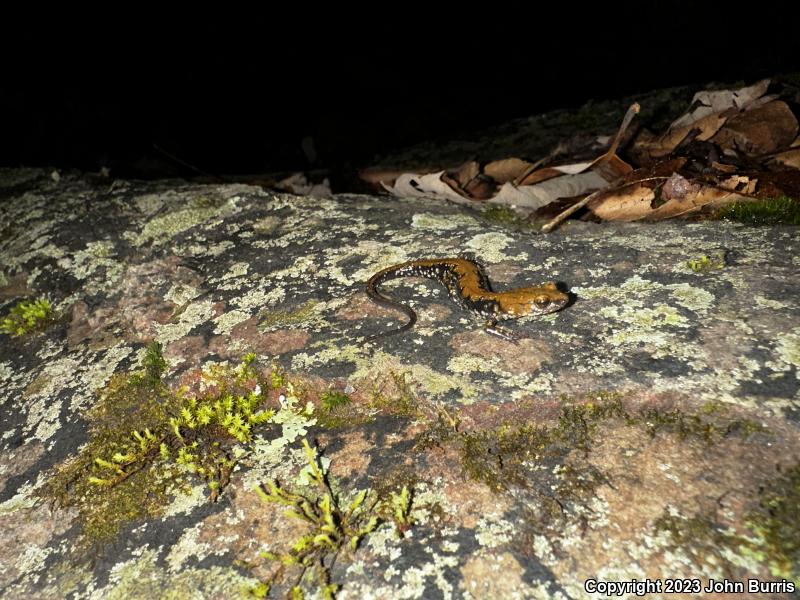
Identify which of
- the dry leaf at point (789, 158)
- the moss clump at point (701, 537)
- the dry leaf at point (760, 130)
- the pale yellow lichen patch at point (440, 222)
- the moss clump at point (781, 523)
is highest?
the dry leaf at point (760, 130)

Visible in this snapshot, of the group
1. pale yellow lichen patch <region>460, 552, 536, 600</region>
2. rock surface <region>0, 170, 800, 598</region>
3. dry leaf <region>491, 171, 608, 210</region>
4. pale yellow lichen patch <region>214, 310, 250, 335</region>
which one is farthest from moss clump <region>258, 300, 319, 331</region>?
dry leaf <region>491, 171, 608, 210</region>

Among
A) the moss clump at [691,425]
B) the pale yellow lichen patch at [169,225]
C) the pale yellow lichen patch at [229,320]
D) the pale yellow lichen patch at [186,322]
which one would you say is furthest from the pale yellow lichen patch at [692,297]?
the pale yellow lichen patch at [169,225]

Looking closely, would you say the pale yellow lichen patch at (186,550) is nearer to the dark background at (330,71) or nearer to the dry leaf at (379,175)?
the dry leaf at (379,175)

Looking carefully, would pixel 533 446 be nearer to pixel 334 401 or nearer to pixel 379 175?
pixel 334 401

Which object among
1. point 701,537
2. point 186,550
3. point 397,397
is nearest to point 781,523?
point 701,537

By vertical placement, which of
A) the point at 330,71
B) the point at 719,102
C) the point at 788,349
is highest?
the point at 719,102

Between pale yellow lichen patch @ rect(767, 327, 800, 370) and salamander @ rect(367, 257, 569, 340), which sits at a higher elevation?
pale yellow lichen patch @ rect(767, 327, 800, 370)

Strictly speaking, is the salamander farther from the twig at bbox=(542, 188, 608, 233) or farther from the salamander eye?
the twig at bbox=(542, 188, 608, 233)

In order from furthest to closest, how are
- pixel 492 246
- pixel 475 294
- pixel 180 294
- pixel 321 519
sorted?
pixel 492 246 < pixel 180 294 < pixel 475 294 < pixel 321 519
